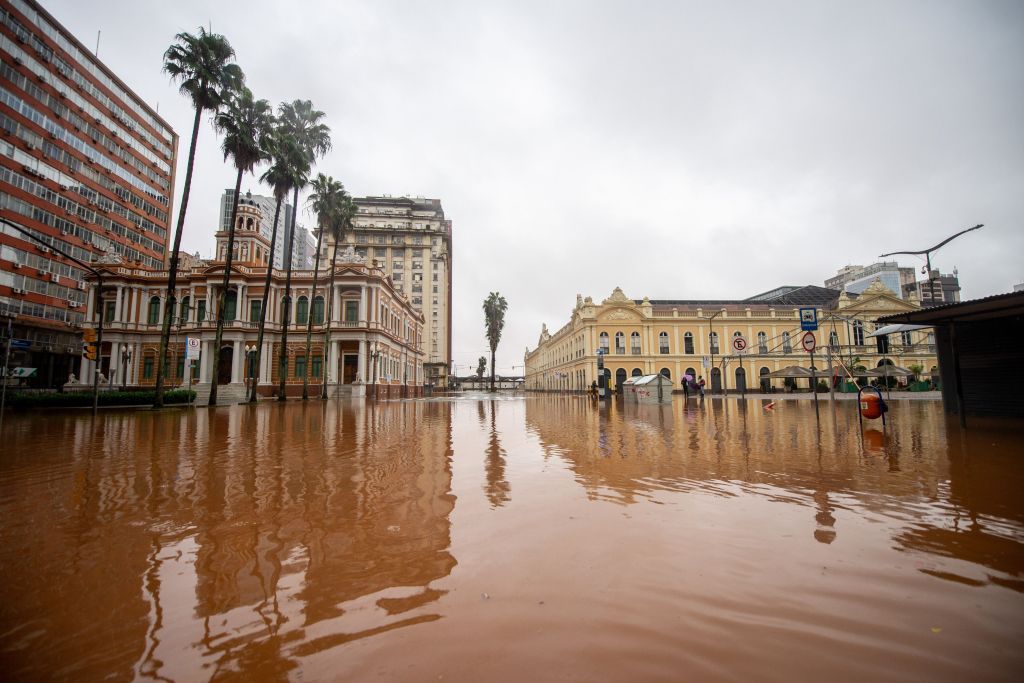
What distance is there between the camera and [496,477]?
560 centimetres

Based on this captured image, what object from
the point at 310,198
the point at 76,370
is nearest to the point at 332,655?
the point at 310,198

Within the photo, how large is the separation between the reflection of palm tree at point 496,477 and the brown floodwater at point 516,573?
0.22 feet

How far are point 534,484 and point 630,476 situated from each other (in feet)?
4.33

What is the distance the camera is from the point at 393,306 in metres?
45.7

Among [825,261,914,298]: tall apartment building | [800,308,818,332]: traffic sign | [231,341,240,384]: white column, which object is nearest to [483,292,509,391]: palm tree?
[231,341,240,384]: white column

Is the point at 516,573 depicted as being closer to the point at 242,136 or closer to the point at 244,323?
the point at 242,136

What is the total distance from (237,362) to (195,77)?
73.5ft

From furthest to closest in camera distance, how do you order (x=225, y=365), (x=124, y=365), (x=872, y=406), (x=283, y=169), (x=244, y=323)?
1. (x=124, y=365)
2. (x=225, y=365)
3. (x=244, y=323)
4. (x=283, y=169)
5. (x=872, y=406)

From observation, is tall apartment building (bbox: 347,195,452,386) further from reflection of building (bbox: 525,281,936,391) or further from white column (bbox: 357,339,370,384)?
white column (bbox: 357,339,370,384)

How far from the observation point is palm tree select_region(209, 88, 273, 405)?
22.7m

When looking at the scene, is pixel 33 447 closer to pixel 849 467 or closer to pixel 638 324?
pixel 849 467

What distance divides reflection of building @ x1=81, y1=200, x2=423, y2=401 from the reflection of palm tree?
99.7ft

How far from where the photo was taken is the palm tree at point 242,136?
2270 centimetres

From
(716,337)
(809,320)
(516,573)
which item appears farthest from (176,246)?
(716,337)
